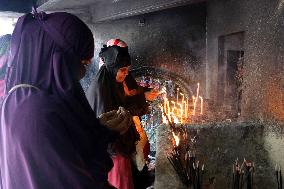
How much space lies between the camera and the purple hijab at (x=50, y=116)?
1780 mm

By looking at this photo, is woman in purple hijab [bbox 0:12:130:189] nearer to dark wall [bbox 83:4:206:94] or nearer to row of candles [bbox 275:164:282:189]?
row of candles [bbox 275:164:282:189]

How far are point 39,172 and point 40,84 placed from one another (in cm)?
46

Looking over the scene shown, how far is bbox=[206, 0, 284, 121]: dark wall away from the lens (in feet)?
13.8

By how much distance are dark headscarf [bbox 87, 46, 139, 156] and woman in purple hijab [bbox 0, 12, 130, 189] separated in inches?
90.4

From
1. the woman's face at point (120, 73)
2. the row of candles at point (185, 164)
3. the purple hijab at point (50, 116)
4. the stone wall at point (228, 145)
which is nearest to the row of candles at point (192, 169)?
the row of candles at point (185, 164)

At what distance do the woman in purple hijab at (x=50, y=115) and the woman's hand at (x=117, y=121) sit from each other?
1.00ft

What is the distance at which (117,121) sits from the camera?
2670 millimetres

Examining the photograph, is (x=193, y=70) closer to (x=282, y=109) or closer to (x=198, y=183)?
(x=282, y=109)

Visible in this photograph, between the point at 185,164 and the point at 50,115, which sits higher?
the point at 50,115

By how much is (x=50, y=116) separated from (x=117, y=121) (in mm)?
899

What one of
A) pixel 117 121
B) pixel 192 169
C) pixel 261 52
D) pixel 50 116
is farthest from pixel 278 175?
pixel 50 116

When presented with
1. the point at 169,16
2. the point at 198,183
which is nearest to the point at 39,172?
the point at 198,183

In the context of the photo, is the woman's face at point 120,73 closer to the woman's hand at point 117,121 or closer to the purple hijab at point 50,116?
the woman's hand at point 117,121

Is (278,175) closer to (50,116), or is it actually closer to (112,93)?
(112,93)
